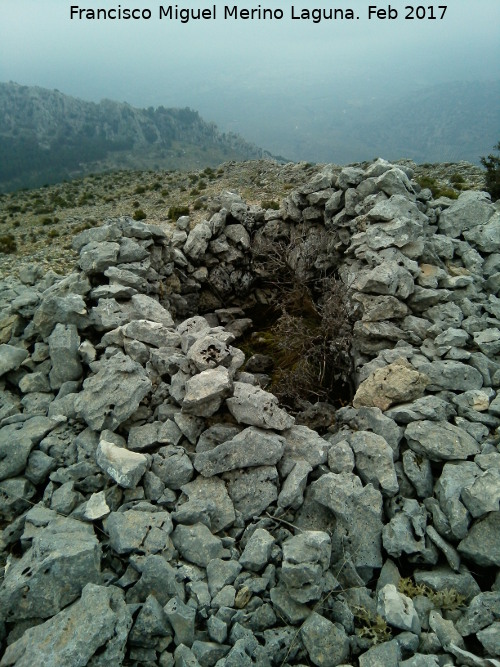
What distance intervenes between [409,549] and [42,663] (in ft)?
13.4

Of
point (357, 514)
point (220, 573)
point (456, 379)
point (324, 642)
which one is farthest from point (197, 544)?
point (456, 379)

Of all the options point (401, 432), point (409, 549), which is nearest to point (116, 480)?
point (409, 549)

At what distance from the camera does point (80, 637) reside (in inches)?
161

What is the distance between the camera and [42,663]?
13.0 ft

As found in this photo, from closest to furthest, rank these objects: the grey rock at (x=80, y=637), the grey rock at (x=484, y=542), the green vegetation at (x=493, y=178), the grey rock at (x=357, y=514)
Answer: the grey rock at (x=80, y=637) < the grey rock at (x=484, y=542) < the grey rock at (x=357, y=514) < the green vegetation at (x=493, y=178)

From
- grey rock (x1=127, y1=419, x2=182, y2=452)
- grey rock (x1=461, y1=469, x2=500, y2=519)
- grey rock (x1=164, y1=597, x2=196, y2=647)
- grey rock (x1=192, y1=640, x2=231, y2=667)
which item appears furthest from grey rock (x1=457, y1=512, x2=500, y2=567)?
grey rock (x1=127, y1=419, x2=182, y2=452)

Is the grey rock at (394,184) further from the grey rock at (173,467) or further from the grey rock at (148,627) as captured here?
the grey rock at (148,627)

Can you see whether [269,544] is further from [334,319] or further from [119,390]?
[334,319]

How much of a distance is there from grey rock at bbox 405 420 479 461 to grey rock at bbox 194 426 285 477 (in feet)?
6.62

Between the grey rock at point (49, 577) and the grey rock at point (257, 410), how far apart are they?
2700 millimetres

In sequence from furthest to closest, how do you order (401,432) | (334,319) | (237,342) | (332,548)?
(237,342)
(334,319)
(401,432)
(332,548)

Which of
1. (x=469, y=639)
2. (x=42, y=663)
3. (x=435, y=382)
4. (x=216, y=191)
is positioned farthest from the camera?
(x=216, y=191)

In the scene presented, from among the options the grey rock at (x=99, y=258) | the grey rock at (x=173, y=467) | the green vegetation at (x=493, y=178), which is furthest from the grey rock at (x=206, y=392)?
the green vegetation at (x=493, y=178)

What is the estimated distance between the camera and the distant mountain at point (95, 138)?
4318 inches
